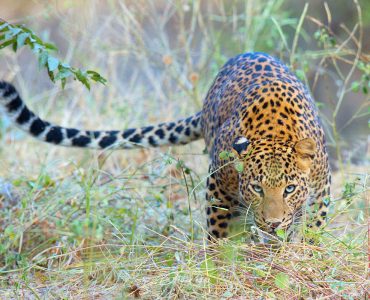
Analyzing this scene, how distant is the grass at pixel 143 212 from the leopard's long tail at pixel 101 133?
0.19 meters

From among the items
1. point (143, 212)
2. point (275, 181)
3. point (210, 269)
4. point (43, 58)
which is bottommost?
point (143, 212)

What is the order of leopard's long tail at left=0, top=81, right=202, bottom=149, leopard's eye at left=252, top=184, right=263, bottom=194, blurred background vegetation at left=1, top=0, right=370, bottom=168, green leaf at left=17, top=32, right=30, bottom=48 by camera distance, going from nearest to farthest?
green leaf at left=17, top=32, right=30, bottom=48 → leopard's eye at left=252, top=184, right=263, bottom=194 → leopard's long tail at left=0, top=81, right=202, bottom=149 → blurred background vegetation at left=1, top=0, right=370, bottom=168

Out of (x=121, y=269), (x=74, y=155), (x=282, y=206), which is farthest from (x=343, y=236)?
(x=74, y=155)

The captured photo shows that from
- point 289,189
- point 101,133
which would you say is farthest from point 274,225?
point 101,133

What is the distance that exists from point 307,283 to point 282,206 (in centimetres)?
71

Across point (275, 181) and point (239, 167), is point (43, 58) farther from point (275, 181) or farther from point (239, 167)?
point (275, 181)

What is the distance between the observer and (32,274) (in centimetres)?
623

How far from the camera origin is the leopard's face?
573cm

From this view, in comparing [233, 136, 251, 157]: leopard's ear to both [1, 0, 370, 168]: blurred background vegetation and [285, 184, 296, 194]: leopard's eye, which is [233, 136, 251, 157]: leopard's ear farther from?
[1, 0, 370, 168]: blurred background vegetation

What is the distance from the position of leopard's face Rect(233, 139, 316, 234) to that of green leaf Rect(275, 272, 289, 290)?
616 millimetres

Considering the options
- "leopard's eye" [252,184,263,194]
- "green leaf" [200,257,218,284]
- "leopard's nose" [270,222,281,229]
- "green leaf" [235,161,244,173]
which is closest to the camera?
"green leaf" [200,257,218,284]

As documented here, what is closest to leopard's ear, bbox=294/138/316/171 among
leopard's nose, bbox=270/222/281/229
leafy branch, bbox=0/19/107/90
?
leopard's nose, bbox=270/222/281/229

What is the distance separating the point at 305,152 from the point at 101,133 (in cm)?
221

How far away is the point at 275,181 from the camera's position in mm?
5750
